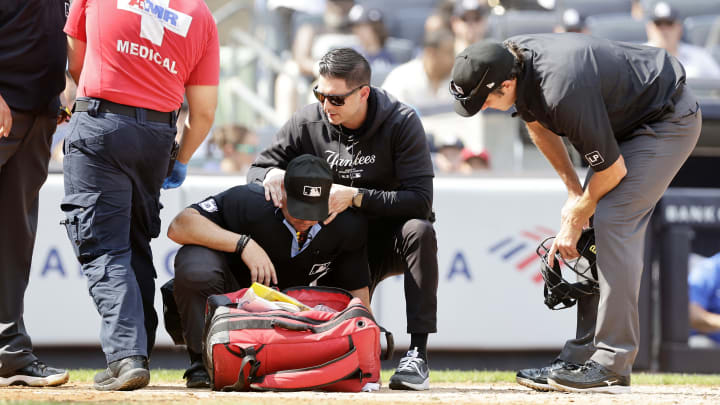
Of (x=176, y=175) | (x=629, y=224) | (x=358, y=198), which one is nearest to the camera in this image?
(x=629, y=224)

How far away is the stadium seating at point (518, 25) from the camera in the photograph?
9914mm

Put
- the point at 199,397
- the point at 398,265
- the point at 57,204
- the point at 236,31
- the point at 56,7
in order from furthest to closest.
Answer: the point at 236,31
the point at 57,204
the point at 398,265
the point at 56,7
the point at 199,397

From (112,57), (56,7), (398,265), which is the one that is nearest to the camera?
(112,57)

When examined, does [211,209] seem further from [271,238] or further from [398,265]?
[398,265]

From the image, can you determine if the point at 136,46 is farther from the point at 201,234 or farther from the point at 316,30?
the point at 316,30

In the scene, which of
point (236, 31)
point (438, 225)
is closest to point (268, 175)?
point (438, 225)

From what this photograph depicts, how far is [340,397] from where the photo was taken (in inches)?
150

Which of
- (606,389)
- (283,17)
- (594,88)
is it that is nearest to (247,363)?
(606,389)

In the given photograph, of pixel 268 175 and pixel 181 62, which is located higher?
pixel 181 62

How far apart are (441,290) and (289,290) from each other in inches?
100

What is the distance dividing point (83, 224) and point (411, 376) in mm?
1560

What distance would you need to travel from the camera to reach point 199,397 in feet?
12.3

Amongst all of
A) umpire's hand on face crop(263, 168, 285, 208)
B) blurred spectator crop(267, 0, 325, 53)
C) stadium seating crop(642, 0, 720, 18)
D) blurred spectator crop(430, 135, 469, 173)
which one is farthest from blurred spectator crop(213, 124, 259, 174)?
stadium seating crop(642, 0, 720, 18)

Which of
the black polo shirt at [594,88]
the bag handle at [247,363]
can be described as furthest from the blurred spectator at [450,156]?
the bag handle at [247,363]
